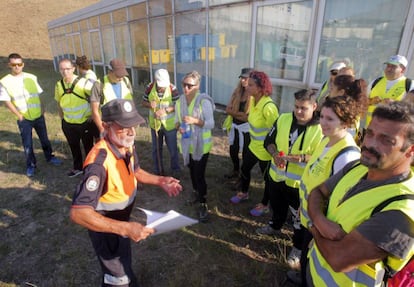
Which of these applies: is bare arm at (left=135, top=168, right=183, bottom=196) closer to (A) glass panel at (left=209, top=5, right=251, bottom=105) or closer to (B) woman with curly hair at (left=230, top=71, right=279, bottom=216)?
(B) woman with curly hair at (left=230, top=71, right=279, bottom=216)

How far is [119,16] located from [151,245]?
12214 mm

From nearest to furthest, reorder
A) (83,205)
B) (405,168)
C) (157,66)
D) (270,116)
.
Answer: (405,168)
(83,205)
(270,116)
(157,66)

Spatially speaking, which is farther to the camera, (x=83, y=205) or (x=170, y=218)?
(x=170, y=218)

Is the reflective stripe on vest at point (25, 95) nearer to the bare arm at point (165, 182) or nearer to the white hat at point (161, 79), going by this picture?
the white hat at point (161, 79)

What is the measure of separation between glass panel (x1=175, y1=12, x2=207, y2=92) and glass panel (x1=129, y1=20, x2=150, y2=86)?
229 centimetres

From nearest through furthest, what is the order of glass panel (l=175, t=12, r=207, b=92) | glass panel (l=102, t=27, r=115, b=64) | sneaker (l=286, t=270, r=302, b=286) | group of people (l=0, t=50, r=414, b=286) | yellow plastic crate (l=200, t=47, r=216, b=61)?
group of people (l=0, t=50, r=414, b=286), sneaker (l=286, t=270, r=302, b=286), yellow plastic crate (l=200, t=47, r=216, b=61), glass panel (l=175, t=12, r=207, b=92), glass panel (l=102, t=27, r=115, b=64)

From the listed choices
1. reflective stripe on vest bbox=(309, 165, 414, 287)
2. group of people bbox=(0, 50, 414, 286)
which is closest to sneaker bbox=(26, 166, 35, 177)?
group of people bbox=(0, 50, 414, 286)

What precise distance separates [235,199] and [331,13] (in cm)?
471

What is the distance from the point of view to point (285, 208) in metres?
3.03

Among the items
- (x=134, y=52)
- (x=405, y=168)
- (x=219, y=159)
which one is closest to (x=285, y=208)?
(x=405, y=168)

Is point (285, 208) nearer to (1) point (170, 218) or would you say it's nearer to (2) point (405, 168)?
(1) point (170, 218)

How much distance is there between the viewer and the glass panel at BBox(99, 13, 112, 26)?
517 inches

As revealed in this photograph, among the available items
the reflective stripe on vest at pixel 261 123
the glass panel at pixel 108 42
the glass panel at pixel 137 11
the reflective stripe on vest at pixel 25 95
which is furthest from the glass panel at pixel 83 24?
the reflective stripe on vest at pixel 261 123

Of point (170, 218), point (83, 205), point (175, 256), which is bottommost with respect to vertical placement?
point (175, 256)
